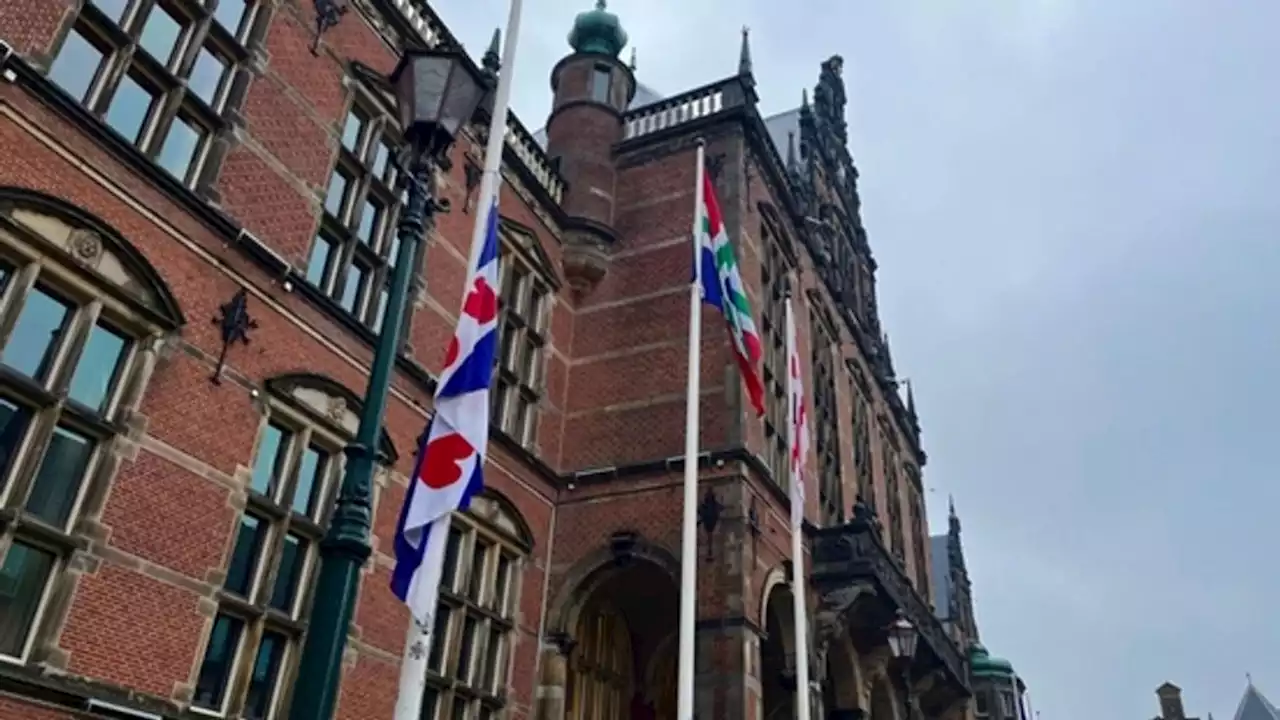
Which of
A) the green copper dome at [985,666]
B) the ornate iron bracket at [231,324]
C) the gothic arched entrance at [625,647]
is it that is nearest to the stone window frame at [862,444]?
the gothic arched entrance at [625,647]

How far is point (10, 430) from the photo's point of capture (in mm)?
7156

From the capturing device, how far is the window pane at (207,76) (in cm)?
936

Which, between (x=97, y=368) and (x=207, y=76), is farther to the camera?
(x=207, y=76)

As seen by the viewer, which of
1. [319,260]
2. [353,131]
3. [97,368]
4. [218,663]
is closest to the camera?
[97,368]

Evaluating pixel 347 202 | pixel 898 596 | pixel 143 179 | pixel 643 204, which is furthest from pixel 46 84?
pixel 898 596

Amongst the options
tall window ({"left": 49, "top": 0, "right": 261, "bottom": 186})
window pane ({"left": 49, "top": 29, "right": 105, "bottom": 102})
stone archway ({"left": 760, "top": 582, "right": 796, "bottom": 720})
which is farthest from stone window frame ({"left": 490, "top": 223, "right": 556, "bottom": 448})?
window pane ({"left": 49, "top": 29, "right": 105, "bottom": 102})

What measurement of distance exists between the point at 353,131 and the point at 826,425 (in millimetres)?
11378

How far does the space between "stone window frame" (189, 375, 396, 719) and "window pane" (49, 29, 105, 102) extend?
3082 mm

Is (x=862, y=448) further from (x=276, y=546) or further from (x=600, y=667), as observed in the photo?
(x=276, y=546)

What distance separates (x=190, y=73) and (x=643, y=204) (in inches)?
337

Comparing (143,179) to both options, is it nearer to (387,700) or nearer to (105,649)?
(105,649)

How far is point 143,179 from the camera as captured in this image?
844 cm

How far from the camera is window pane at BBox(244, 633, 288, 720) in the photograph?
869 centimetres

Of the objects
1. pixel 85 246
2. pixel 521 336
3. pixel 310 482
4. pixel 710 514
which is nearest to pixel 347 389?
pixel 310 482
